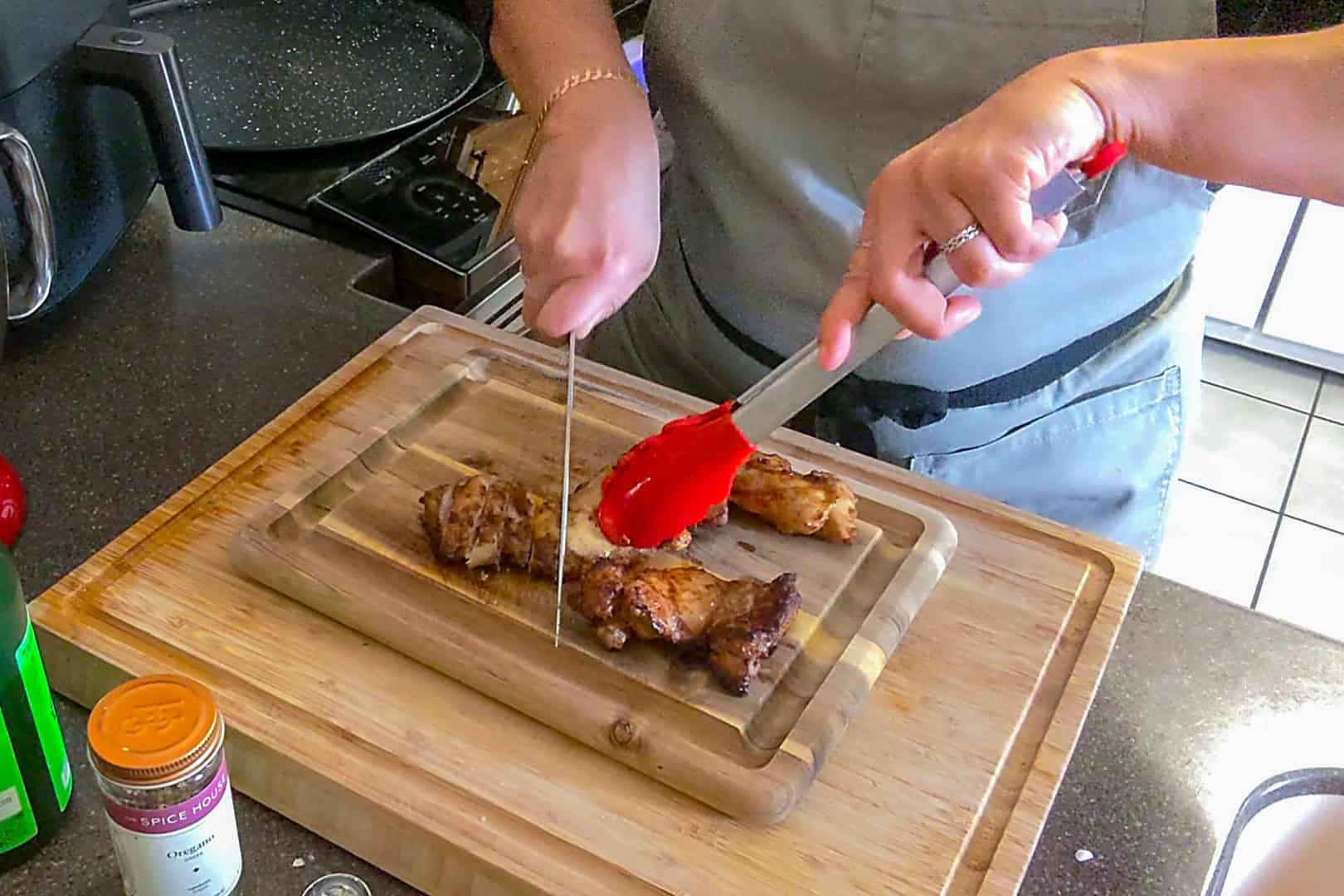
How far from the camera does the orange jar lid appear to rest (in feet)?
1.71

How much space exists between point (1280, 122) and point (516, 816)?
529 mm

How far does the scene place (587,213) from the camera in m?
0.85

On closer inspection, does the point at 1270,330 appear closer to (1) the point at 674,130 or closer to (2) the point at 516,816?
(1) the point at 674,130

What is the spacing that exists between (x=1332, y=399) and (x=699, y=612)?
2223mm

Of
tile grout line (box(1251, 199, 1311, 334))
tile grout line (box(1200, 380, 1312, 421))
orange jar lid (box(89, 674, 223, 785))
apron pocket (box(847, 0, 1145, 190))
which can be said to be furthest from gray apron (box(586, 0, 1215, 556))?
tile grout line (box(1200, 380, 1312, 421))

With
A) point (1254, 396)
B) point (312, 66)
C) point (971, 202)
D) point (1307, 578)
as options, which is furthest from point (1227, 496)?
point (971, 202)

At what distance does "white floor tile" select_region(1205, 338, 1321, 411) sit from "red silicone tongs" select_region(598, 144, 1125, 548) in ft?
6.30

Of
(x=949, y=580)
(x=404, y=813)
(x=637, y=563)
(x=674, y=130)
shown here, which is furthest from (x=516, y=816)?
(x=674, y=130)

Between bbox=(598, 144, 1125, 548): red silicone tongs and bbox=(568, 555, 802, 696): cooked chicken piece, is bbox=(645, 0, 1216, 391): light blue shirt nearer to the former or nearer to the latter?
bbox=(598, 144, 1125, 548): red silicone tongs

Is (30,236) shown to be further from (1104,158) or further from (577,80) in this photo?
(1104,158)

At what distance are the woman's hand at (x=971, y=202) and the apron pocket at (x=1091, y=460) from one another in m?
0.31

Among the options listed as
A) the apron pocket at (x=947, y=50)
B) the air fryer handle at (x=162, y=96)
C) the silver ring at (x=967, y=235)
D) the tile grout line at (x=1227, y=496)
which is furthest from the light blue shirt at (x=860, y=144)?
the tile grout line at (x=1227, y=496)

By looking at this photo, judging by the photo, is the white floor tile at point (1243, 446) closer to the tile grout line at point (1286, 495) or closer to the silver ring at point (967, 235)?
the tile grout line at point (1286, 495)

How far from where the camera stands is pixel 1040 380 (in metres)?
0.96
